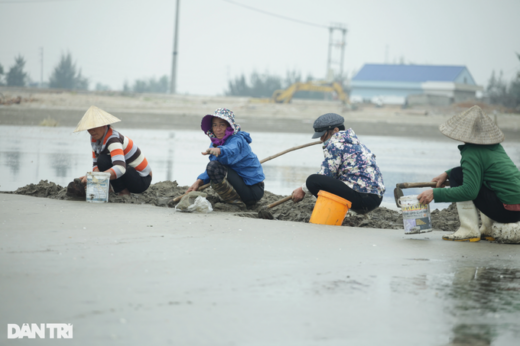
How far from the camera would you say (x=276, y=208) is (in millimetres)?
6445

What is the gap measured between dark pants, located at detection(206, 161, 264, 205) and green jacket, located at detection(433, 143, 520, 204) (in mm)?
2156

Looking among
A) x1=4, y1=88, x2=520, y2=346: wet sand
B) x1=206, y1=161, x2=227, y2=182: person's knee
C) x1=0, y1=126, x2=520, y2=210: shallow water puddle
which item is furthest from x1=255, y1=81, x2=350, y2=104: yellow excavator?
x1=4, y1=88, x2=520, y2=346: wet sand

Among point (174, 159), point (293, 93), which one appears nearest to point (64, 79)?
point (293, 93)

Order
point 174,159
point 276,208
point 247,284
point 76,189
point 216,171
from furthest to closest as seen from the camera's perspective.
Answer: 1. point 174,159
2. point 276,208
3. point 76,189
4. point 216,171
5. point 247,284

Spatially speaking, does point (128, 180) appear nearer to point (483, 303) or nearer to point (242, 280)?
point (242, 280)

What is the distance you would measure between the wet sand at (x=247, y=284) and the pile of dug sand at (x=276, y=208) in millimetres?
804

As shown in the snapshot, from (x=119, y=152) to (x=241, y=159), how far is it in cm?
137

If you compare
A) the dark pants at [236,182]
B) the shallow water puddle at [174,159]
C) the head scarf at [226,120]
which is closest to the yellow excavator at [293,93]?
the shallow water puddle at [174,159]

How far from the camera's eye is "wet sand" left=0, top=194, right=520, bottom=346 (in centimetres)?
261

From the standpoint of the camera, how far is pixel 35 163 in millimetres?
9812

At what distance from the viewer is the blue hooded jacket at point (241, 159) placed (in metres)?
5.90

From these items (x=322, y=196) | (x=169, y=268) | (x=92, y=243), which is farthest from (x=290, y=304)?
(x=322, y=196)

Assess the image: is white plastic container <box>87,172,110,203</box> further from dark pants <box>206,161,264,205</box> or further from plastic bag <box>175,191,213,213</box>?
dark pants <box>206,161,264,205</box>

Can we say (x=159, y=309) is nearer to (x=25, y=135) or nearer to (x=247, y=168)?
(x=247, y=168)
